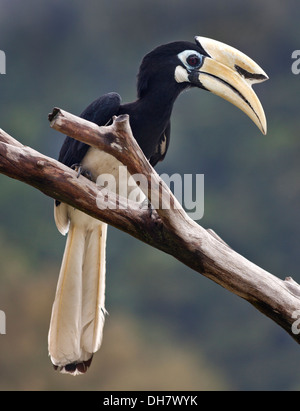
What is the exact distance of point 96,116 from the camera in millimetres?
2318

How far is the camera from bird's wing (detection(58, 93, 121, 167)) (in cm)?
230

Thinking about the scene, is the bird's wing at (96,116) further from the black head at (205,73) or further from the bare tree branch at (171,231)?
the bare tree branch at (171,231)

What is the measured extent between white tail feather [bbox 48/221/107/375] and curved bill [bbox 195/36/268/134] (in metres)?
0.72

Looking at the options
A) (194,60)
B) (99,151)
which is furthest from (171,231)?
(194,60)

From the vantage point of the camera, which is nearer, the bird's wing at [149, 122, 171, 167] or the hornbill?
the hornbill

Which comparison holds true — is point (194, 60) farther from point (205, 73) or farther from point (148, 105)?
point (148, 105)

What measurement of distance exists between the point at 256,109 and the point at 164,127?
0.38 meters

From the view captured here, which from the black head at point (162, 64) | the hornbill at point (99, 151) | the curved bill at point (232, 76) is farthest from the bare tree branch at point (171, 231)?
the black head at point (162, 64)

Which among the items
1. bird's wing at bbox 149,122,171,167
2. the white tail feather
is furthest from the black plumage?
the white tail feather

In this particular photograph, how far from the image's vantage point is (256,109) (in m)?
2.20

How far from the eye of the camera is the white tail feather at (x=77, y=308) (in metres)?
2.34

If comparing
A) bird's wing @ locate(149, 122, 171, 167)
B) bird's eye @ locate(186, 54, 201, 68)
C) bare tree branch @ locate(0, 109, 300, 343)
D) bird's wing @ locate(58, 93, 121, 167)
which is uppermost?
bird's eye @ locate(186, 54, 201, 68)

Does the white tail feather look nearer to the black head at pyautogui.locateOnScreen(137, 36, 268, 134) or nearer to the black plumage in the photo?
the black plumage

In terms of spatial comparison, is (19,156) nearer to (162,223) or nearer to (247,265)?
(162,223)
